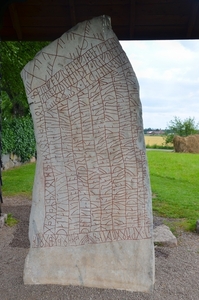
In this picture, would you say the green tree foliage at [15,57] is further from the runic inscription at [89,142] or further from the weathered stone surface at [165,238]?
the weathered stone surface at [165,238]

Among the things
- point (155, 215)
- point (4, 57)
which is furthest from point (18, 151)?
point (155, 215)

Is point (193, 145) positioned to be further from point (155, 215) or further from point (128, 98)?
→ point (128, 98)

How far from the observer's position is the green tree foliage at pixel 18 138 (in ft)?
40.1

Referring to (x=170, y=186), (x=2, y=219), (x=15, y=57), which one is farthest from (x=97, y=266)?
(x=15, y=57)

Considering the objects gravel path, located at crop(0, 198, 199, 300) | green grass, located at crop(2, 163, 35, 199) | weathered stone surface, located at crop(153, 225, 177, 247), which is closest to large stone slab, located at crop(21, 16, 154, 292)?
gravel path, located at crop(0, 198, 199, 300)

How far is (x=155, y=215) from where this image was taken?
6.28 metres

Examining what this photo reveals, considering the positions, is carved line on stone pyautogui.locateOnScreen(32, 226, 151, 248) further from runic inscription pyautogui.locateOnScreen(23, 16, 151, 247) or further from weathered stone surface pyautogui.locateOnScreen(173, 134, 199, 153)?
weathered stone surface pyautogui.locateOnScreen(173, 134, 199, 153)

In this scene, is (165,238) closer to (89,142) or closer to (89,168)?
→ (89,168)

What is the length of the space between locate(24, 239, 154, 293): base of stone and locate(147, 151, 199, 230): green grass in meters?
2.48

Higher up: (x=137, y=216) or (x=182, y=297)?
(x=137, y=216)

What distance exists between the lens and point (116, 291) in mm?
3148

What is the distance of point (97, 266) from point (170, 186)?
6.57 m

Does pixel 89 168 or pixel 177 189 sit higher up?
pixel 89 168

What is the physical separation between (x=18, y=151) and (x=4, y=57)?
477 cm
